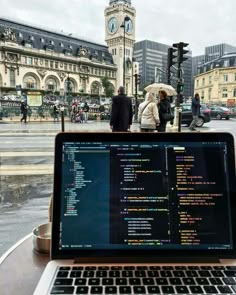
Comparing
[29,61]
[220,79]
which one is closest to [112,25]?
[29,61]

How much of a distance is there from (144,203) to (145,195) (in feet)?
0.09

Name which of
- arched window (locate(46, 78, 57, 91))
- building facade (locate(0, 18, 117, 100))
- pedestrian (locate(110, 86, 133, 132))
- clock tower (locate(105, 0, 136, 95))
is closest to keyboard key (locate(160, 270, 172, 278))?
pedestrian (locate(110, 86, 133, 132))

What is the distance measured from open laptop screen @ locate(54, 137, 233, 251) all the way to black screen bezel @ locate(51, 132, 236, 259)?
1 cm

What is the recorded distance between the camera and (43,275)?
1.01 metres

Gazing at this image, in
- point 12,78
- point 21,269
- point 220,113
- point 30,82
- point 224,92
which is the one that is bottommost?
point 21,269

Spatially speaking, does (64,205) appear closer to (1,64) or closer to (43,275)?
(43,275)

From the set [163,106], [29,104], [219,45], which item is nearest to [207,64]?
[219,45]

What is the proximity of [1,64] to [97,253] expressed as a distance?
75655 millimetres

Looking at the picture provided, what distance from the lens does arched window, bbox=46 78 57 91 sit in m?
83.4

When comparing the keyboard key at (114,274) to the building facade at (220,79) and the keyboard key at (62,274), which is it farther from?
the building facade at (220,79)

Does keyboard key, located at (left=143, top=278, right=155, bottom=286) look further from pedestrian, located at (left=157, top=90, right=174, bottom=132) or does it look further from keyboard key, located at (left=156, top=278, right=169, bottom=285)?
pedestrian, located at (left=157, top=90, right=174, bottom=132)

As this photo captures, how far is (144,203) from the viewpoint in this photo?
3.80 feet

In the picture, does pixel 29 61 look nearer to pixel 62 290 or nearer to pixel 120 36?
pixel 120 36

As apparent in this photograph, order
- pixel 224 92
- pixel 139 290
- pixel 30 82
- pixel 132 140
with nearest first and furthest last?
pixel 139 290, pixel 132 140, pixel 224 92, pixel 30 82
